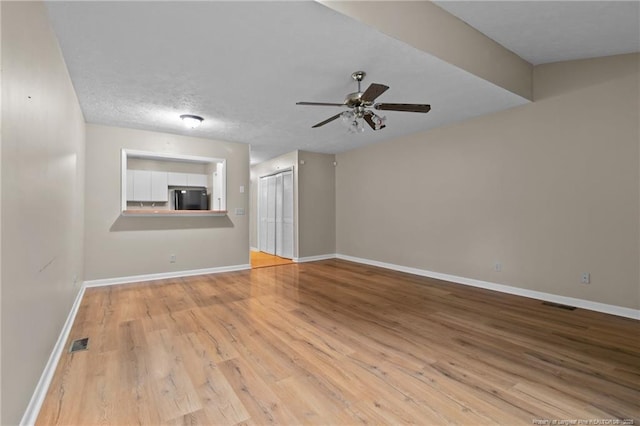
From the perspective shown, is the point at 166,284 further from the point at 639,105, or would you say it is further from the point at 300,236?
the point at 639,105

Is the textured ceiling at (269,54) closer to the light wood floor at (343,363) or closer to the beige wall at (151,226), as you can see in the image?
the beige wall at (151,226)

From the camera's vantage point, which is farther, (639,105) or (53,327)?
(639,105)

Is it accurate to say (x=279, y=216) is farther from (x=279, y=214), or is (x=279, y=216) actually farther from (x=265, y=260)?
(x=265, y=260)

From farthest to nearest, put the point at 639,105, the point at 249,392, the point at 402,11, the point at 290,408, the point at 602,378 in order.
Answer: the point at 639,105 < the point at 402,11 < the point at 602,378 < the point at 249,392 < the point at 290,408

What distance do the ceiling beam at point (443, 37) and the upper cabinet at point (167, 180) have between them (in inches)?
155

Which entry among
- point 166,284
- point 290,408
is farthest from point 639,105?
point 166,284

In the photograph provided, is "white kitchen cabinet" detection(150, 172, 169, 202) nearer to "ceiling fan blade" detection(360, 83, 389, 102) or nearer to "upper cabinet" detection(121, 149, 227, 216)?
"upper cabinet" detection(121, 149, 227, 216)

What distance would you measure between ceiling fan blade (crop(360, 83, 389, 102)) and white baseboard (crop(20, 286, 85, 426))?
3.06 metres

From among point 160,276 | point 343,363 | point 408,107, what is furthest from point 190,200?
point 343,363

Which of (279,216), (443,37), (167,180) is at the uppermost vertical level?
(443,37)

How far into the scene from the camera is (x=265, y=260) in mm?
6684

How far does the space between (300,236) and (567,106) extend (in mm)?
4884

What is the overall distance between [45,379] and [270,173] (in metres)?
6.04

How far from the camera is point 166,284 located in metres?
4.47
